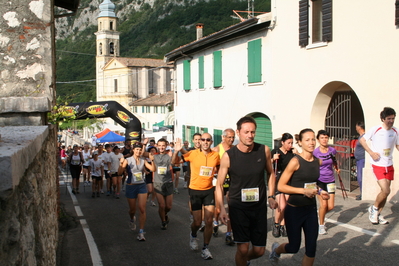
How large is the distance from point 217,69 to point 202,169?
13.9m

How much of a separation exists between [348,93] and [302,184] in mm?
8757

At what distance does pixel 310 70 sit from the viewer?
45.3 ft

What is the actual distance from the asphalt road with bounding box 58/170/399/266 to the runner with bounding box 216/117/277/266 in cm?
137

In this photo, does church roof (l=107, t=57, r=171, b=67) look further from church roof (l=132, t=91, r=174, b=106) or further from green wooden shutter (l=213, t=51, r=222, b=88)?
green wooden shutter (l=213, t=51, r=222, b=88)

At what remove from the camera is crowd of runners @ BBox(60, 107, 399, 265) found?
5.15m

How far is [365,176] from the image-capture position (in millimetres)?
11148

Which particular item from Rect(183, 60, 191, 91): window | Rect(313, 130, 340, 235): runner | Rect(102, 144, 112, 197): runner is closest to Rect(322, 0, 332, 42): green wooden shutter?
Rect(313, 130, 340, 235): runner

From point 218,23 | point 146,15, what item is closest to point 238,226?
point 218,23

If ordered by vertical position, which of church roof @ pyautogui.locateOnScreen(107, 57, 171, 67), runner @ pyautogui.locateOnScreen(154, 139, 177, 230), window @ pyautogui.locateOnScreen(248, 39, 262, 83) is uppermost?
church roof @ pyautogui.locateOnScreen(107, 57, 171, 67)

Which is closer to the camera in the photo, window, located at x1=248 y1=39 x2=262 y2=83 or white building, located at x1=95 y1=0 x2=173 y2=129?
window, located at x1=248 y1=39 x2=262 y2=83

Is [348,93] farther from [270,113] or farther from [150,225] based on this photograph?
[150,225]

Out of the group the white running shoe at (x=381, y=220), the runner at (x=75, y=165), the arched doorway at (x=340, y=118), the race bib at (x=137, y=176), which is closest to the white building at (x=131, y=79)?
the runner at (x=75, y=165)

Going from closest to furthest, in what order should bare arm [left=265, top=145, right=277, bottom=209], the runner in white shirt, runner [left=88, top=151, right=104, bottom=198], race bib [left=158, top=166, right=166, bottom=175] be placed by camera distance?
bare arm [left=265, top=145, right=277, bottom=209], the runner in white shirt, race bib [left=158, top=166, right=166, bottom=175], runner [left=88, top=151, right=104, bottom=198]

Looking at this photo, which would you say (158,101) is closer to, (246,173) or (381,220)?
(381,220)
